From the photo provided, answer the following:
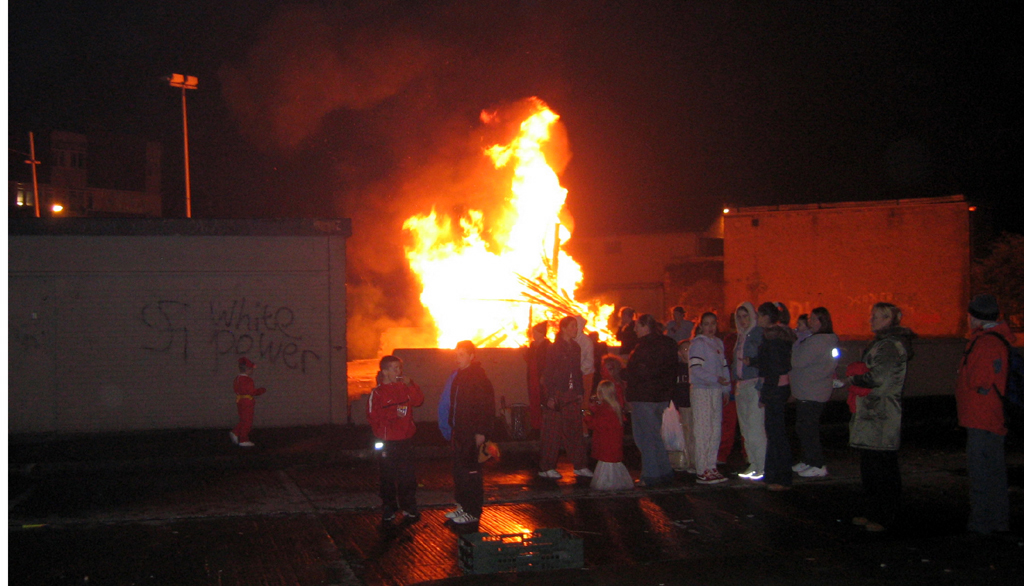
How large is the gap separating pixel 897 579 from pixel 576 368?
14.7 feet

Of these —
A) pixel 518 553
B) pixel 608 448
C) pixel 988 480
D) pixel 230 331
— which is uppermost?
pixel 230 331

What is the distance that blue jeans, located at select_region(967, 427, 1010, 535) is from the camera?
630cm

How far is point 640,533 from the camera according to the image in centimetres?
693

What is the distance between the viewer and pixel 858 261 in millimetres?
34750

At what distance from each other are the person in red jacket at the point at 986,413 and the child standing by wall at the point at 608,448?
131 inches

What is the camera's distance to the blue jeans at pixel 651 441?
8805 mm

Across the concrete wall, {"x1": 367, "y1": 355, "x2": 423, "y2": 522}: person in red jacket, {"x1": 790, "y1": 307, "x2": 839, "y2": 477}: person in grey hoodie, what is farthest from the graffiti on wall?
{"x1": 790, "y1": 307, "x2": 839, "y2": 477}: person in grey hoodie

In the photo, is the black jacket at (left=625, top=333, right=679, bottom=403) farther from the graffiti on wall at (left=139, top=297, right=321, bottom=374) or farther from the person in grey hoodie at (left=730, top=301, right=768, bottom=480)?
the graffiti on wall at (left=139, top=297, right=321, bottom=374)

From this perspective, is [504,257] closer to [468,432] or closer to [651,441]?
[651,441]

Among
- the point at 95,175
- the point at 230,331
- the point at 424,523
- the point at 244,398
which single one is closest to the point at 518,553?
the point at 424,523

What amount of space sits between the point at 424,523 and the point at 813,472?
4716 millimetres

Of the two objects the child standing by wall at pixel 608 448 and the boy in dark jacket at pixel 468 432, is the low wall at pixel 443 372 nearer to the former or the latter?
the child standing by wall at pixel 608 448

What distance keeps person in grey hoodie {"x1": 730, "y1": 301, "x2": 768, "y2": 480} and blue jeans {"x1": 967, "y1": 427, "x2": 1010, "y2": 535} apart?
2.62 metres

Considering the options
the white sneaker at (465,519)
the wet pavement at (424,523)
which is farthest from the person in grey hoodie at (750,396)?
the white sneaker at (465,519)
